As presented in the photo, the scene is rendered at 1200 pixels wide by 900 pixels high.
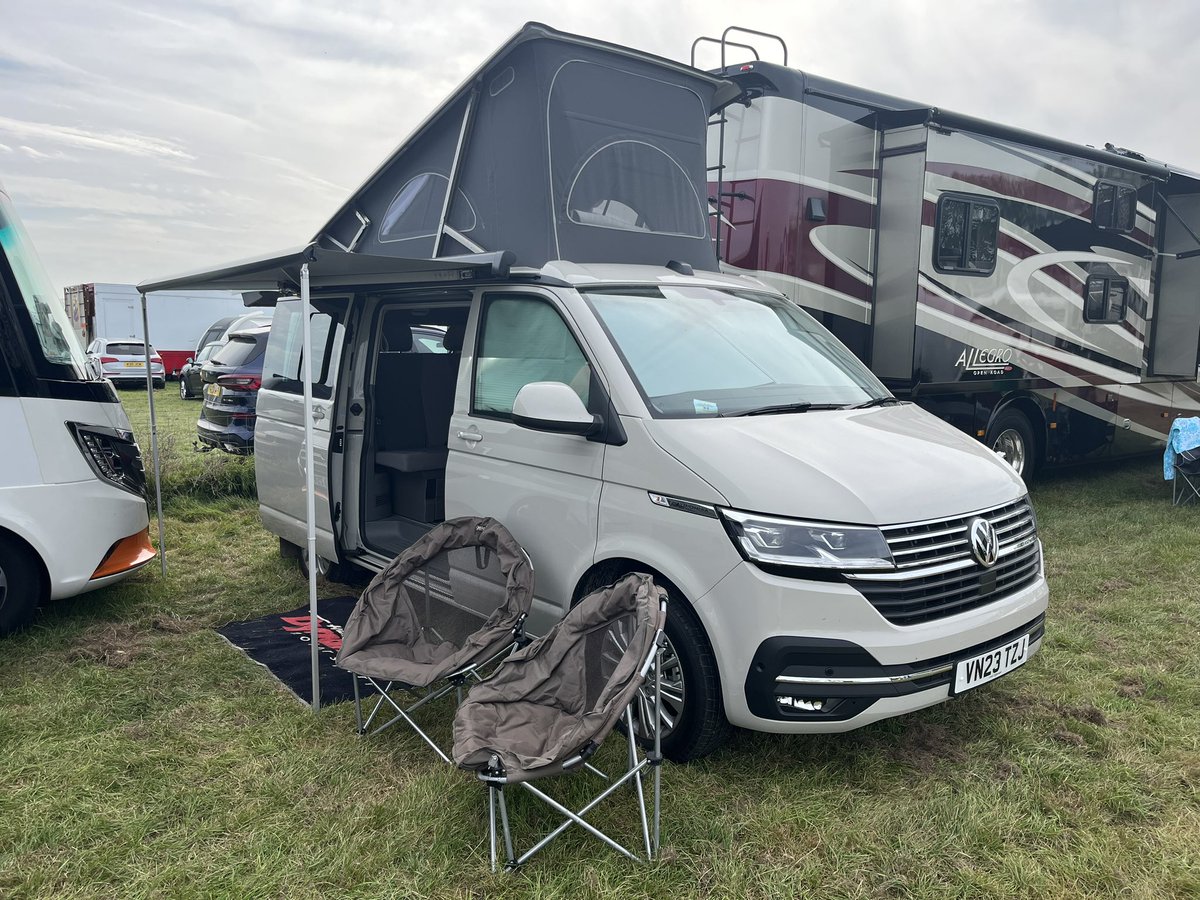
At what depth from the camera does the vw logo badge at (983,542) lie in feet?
10.8

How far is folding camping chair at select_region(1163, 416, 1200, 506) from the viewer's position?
761 cm

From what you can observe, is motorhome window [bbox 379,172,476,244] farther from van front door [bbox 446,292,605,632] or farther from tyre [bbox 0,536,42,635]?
tyre [bbox 0,536,42,635]

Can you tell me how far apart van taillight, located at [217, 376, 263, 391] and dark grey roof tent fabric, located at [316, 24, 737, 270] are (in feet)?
15.3

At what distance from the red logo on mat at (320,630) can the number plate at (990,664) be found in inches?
119

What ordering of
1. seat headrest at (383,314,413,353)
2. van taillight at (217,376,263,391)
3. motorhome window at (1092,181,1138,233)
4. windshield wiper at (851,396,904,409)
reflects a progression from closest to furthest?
windshield wiper at (851,396,904,409)
seat headrest at (383,314,413,353)
motorhome window at (1092,181,1138,233)
van taillight at (217,376,263,391)

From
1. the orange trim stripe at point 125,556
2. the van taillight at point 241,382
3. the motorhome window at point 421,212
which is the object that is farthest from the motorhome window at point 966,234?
the van taillight at point 241,382

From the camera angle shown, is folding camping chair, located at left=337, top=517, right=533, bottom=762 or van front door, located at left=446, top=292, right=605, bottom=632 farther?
van front door, located at left=446, top=292, right=605, bottom=632

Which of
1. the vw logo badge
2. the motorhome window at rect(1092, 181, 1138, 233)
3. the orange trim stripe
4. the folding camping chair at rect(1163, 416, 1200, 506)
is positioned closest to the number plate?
the vw logo badge

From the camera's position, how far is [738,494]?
10.2 ft

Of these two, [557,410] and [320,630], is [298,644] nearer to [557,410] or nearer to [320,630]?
[320,630]

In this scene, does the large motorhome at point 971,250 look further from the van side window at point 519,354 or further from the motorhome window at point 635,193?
the van side window at point 519,354

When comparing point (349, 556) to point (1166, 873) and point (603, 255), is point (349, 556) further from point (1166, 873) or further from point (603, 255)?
point (1166, 873)

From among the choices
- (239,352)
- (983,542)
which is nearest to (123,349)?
(239,352)

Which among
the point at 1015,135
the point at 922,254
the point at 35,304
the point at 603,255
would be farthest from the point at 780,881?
the point at 1015,135
